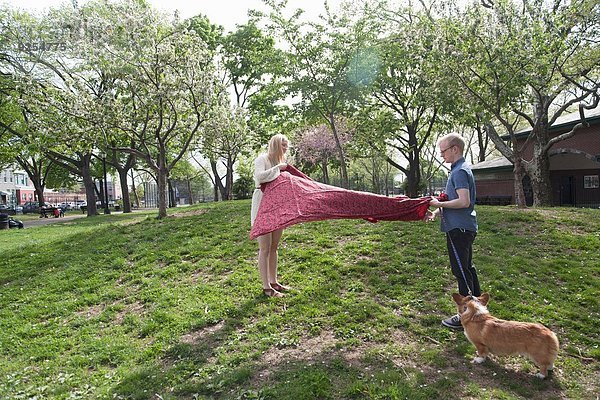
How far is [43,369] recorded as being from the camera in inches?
201

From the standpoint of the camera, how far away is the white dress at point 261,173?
5.78 meters

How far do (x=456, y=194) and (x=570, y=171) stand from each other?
23.0m

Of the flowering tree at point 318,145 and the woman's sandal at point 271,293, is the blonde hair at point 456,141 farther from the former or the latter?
the flowering tree at point 318,145

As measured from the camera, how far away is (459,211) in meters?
4.83

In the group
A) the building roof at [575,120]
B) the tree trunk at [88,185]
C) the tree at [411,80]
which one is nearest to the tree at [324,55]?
the tree at [411,80]

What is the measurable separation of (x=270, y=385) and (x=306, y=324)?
148 cm

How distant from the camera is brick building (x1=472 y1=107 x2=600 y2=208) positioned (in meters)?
21.5

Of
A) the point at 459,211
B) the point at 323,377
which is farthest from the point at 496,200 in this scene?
the point at 323,377

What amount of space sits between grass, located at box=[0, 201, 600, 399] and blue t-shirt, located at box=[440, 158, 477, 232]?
1475 millimetres

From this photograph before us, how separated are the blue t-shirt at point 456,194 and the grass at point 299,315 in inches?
58.1

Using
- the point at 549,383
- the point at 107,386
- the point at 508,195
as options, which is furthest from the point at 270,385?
the point at 508,195

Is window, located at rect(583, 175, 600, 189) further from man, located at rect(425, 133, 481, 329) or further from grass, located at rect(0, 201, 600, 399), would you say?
man, located at rect(425, 133, 481, 329)

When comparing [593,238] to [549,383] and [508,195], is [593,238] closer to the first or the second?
[549,383]

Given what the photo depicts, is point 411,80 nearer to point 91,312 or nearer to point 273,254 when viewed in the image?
point 273,254
